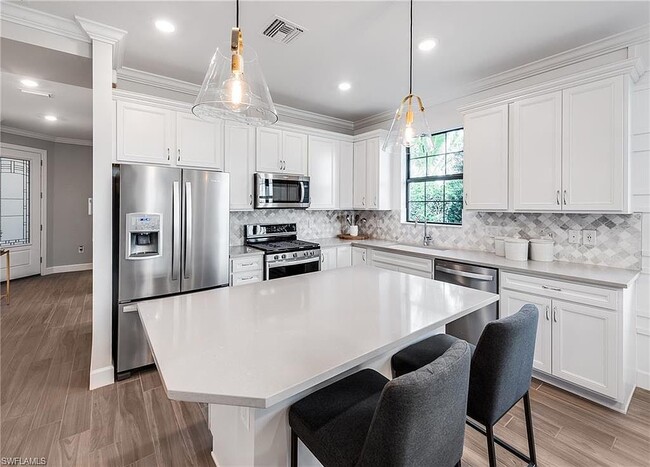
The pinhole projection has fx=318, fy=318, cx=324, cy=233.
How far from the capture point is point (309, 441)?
1162 millimetres

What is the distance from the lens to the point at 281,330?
136 centimetres

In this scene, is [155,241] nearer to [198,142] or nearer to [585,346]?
[198,142]

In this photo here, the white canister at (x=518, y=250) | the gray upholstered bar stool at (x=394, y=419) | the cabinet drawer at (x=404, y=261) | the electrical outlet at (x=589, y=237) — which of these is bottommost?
the gray upholstered bar stool at (x=394, y=419)

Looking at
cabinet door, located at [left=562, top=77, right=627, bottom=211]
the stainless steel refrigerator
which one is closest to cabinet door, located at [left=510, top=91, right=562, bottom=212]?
cabinet door, located at [left=562, top=77, right=627, bottom=211]

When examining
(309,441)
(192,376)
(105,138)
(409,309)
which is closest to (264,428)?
(309,441)

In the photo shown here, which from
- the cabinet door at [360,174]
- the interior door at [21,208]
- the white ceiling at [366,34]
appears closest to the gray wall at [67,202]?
the interior door at [21,208]

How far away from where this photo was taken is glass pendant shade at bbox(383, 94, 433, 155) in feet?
6.48

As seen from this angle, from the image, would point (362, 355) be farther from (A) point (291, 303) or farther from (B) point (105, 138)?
(B) point (105, 138)

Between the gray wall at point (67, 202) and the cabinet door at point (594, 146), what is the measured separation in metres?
8.53

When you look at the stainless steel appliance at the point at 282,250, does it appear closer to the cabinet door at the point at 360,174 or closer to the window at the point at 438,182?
the cabinet door at the point at 360,174

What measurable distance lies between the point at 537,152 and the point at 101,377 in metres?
4.18

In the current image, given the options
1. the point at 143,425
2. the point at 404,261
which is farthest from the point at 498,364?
the point at 404,261

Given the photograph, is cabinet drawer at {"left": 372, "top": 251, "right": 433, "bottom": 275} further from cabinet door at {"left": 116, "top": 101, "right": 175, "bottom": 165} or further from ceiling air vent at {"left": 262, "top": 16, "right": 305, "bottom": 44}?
cabinet door at {"left": 116, "top": 101, "right": 175, "bottom": 165}

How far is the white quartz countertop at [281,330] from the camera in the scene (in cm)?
96
